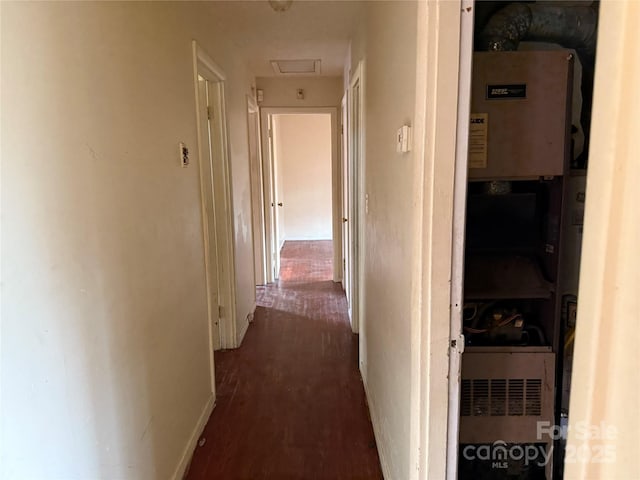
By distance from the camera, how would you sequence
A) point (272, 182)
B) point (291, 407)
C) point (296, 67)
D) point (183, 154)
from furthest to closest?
1. point (272, 182)
2. point (296, 67)
3. point (291, 407)
4. point (183, 154)

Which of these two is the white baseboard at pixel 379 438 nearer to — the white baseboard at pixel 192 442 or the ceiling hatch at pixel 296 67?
the white baseboard at pixel 192 442

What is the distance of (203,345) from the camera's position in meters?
2.38

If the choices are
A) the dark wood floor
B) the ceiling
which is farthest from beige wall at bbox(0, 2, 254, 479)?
the ceiling

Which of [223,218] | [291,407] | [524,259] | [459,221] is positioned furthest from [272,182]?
[459,221]

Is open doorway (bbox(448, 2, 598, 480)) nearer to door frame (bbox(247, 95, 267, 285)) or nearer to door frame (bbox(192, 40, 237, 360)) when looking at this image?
door frame (bbox(192, 40, 237, 360))

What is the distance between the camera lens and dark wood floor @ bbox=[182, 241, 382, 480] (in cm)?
204

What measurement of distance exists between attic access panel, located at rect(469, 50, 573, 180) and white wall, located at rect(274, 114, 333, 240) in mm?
6179

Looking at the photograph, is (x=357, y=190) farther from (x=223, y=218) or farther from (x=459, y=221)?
(x=459, y=221)

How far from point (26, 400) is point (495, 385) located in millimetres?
1607

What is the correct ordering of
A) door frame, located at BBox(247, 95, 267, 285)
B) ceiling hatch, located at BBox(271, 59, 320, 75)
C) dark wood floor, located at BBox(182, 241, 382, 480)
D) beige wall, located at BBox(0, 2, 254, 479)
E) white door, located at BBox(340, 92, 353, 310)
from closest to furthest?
beige wall, located at BBox(0, 2, 254, 479) → dark wood floor, located at BBox(182, 241, 382, 480) → white door, located at BBox(340, 92, 353, 310) → ceiling hatch, located at BBox(271, 59, 320, 75) → door frame, located at BBox(247, 95, 267, 285)

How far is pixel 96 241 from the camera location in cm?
124

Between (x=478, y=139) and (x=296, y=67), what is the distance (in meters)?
3.06

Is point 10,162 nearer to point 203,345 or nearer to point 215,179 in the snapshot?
point 203,345

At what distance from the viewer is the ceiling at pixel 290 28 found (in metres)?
2.53
